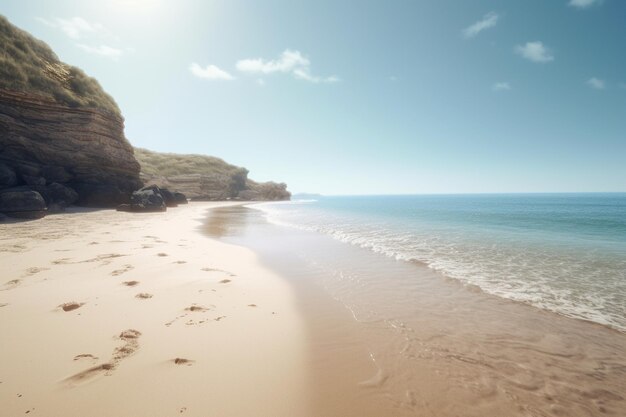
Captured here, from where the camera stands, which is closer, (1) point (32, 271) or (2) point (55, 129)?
(1) point (32, 271)

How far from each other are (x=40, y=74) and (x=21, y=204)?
14.7 metres

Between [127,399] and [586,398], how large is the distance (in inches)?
224

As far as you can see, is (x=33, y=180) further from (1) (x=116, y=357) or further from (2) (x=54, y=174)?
(1) (x=116, y=357)

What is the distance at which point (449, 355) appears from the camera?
418cm

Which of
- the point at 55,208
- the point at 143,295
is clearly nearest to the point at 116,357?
the point at 143,295

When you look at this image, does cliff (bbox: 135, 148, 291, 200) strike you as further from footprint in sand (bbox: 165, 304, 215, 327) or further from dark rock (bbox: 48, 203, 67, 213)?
footprint in sand (bbox: 165, 304, 215, 327)

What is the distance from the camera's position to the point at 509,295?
709cm

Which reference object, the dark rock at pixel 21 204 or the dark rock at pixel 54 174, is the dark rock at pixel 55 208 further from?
the dark rock at pixel 54 174

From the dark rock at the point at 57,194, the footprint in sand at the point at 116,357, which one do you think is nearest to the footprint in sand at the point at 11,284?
the footprint in sand at the point at 116,357

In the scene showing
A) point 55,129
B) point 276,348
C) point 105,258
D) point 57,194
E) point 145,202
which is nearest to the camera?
point 276,348

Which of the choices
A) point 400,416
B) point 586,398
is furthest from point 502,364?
point 400,416

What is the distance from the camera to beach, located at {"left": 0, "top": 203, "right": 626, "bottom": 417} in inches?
115

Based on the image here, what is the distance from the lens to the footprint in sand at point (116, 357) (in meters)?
3.03

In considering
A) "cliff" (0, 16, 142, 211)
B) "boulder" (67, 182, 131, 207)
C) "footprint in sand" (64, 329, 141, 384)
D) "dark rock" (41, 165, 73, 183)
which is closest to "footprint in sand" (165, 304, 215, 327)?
"footprint in sand" (64, 329, 141, 384)
